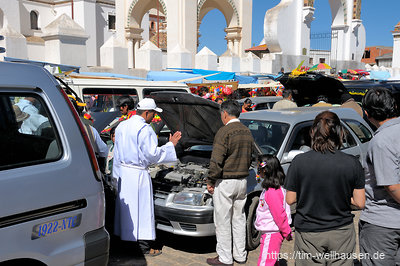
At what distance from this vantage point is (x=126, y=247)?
15.8 ft

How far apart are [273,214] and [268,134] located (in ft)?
6.58

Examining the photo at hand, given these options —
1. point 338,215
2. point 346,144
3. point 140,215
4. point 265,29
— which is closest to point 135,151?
point 140,215

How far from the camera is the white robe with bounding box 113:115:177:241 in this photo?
14.4 ft

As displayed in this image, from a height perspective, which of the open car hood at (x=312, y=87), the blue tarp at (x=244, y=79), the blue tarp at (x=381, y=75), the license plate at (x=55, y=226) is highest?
the blue tarp at (x=381, y=75)

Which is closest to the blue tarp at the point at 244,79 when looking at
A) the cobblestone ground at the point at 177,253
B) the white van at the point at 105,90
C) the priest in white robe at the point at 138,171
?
the white van at the point at 105,90

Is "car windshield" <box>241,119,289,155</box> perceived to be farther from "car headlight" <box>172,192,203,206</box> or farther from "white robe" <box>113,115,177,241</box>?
"white robe" <box>113,115,177,241</box>

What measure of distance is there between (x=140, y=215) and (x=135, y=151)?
79cm

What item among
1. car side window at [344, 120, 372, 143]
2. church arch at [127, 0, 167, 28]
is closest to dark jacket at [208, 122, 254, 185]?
car side window at [344, 120, 372, 143]

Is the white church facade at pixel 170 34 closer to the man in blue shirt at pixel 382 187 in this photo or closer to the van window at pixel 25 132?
the van window at pixel 25 132

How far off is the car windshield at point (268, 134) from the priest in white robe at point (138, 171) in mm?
1536

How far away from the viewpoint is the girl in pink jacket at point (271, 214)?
146 inches

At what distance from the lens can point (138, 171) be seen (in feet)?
14.5

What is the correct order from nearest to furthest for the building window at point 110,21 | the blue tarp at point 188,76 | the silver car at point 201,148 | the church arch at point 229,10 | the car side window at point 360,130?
1. the silver car at point 201,148
2. the car side window at point 360,130
3. the blue tarp at point 188,76
4. the church arch at point 229,10
5. the building window at point 110,21

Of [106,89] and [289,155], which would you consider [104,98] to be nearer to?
[106,89]
